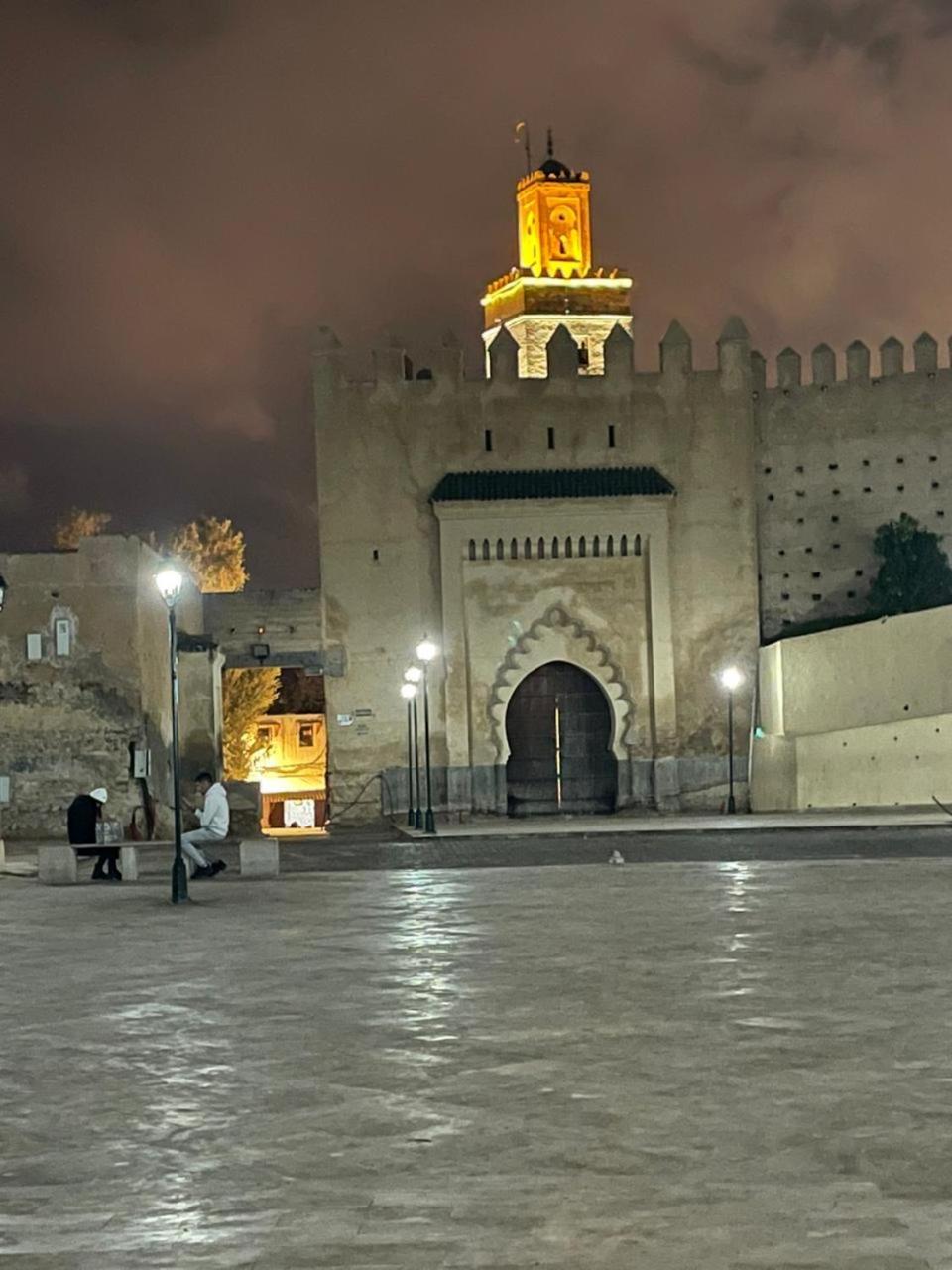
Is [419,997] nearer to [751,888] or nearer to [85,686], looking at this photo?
[751,888]

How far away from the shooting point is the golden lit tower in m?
63.1

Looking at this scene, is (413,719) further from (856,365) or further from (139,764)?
(856,365)

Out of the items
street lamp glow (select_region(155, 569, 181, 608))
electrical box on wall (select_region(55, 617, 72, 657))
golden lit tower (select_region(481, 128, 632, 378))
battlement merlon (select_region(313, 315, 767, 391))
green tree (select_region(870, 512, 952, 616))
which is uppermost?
golden lit tower (select_region(481, 128, 632, 378))

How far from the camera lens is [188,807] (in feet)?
106

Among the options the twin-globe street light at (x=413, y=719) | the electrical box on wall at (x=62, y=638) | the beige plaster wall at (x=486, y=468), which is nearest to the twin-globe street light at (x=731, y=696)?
the beige plaster wall at (x=486, y=468)

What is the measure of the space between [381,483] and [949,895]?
21495 millimetres

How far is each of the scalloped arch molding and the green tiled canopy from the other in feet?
7.17

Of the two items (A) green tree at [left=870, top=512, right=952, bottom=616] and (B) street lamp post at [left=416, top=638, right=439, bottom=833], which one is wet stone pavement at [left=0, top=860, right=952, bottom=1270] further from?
(A) green tree at [left=870, top=512, right=952, bottom=616]

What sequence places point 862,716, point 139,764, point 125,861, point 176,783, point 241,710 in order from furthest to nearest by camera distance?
point 241,710, point 862,716, point 139,764, point 125,861, point 176,783

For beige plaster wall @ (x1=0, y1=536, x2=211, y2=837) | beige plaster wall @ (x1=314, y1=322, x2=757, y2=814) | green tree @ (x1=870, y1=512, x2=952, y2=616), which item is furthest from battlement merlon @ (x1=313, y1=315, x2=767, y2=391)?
beige plaster wall @ (x1=0, y1=536, x2=211, y2=837)

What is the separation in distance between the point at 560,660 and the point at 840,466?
6553mm

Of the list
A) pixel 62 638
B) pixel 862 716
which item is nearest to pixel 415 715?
pixel 62 638

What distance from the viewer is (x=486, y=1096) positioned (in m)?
6.55

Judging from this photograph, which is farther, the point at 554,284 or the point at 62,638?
the point at 554,284
